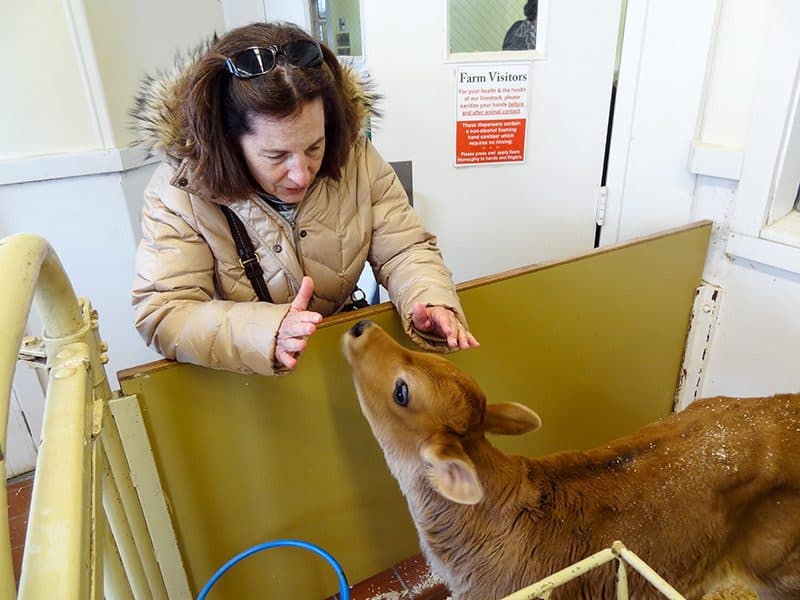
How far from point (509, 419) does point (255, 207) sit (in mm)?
888

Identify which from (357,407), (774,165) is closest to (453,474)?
(357,407)

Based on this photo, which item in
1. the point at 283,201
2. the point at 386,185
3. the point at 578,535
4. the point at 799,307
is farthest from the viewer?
the point at 799,307

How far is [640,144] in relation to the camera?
253cm

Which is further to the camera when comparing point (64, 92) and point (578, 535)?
point (64, 92)

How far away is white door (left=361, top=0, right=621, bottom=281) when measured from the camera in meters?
2.39

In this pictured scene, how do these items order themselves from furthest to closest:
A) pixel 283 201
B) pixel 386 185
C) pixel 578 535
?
pixel 386 185, pixel 283 201, pixel 578 535

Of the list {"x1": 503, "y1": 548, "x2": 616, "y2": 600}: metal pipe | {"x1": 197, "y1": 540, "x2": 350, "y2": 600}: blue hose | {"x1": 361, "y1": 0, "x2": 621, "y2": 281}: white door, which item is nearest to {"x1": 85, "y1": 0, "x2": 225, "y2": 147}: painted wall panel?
{"x1": 361, "y1": 0, "x2": 621, "y2": 281}: white door

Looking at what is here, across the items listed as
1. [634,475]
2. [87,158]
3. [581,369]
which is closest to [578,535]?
[634,475]

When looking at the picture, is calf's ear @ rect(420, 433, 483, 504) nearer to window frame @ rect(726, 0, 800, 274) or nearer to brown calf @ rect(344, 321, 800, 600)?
brown calf @ rect(344, 321, 800, 600)

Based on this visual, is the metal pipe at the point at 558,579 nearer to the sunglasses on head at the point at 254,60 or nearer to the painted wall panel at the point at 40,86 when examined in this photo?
the sunglasses on head at the point at 254,60

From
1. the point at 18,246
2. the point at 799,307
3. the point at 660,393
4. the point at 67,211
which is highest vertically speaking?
the point at 18,246

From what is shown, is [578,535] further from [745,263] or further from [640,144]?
[640,144]

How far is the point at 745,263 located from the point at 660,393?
0.67m

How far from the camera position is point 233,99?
4.55 ft
